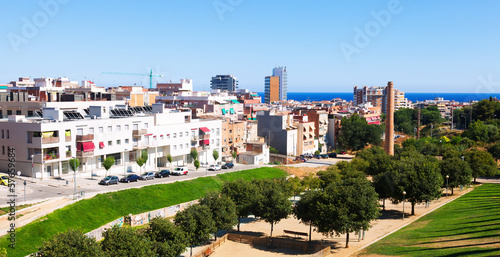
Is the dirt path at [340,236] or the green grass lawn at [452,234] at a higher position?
the green grass lawn at [452,234]

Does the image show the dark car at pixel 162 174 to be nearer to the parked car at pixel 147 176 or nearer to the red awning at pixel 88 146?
the parked car at pixel 147 176

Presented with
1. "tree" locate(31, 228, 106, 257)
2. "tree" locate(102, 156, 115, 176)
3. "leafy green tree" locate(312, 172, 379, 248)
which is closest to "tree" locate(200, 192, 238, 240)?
"leafy green tree" locate(312, 172, 379, 248)

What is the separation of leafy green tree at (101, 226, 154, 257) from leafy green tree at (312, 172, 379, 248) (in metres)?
13.7

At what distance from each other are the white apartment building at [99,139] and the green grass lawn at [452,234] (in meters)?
30.6

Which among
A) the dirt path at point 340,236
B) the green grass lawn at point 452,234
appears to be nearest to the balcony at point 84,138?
the dirt path at point 340,236

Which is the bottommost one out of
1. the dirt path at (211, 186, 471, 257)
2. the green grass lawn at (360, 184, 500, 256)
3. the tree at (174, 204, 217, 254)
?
the dirt path at (211, 186, 471, 257)

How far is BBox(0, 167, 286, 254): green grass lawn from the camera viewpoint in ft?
104

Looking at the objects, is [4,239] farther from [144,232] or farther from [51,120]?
[51,120]

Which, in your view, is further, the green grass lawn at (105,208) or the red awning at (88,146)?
the red awning at (88,146)

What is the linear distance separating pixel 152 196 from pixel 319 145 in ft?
179

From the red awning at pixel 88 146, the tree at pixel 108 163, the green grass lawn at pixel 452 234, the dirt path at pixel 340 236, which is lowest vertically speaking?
the dirt path at pixel 340 236

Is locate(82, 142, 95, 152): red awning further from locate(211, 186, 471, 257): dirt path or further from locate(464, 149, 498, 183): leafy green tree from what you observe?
locate(464, 149, 498, 183): leafy green tree

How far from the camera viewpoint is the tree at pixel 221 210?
35094 mm

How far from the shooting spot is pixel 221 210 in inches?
1387
